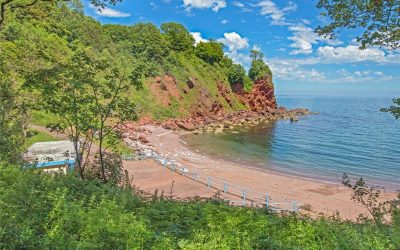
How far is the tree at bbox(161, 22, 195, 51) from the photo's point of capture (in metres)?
83.2

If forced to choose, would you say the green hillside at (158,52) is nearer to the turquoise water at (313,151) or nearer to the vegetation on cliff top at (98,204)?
the turquoise water at (313,151)

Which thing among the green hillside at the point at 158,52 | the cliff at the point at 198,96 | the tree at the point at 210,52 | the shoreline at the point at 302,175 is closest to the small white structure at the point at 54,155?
the shoreline at the point at 302,175

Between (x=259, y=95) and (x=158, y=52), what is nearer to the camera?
(x=158, y=52)

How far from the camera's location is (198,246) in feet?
17.1

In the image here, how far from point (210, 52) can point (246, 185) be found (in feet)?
207

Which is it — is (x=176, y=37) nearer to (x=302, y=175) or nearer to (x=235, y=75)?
(x=235, y=75)

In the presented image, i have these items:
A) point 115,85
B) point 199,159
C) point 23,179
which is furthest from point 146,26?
point 23,179

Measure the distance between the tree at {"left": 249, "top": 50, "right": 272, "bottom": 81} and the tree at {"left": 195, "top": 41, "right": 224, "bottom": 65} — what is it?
36.1 feet

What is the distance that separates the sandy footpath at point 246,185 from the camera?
26.3 metres

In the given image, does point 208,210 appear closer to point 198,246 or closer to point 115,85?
point 198,246

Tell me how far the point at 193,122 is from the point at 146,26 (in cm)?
2725

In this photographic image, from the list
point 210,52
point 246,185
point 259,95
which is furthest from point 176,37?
point 246,185

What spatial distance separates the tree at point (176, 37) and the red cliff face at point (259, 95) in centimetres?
1823

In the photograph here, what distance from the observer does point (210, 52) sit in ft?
293
